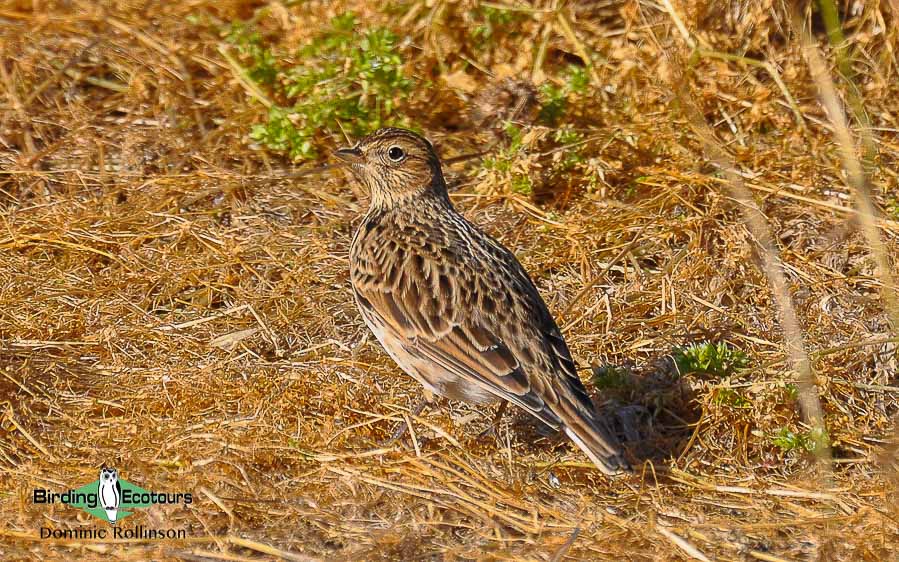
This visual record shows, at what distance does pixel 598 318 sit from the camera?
23.4 feet

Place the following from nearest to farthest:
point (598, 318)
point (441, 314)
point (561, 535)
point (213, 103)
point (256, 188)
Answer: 1. point (561, 535)
2. point (441, 314)
3. point (598, 318)
4. point (256, 188)
5. point (213, 103)

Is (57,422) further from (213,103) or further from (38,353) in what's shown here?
(213,103)

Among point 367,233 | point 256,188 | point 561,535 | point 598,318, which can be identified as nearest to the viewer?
point 561,535

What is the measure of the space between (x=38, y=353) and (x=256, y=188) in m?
2.08

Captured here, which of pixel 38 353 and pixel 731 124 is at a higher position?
pixel 731 124

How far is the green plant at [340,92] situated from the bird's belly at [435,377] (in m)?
2.61

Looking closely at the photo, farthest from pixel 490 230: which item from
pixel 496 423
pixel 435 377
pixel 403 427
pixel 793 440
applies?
pixel 793 440

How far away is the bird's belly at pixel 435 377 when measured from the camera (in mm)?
5848

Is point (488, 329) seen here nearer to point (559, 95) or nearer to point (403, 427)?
point (403, 427)

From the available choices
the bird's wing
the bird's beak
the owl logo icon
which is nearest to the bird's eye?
the bird's beak

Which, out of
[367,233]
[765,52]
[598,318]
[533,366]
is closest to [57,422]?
[367,233]

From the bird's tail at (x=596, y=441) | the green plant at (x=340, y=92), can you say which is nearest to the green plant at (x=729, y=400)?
the bird's tail at (x=596, y=441)

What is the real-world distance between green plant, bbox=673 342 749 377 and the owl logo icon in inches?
Result: 111

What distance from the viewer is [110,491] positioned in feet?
18.5
